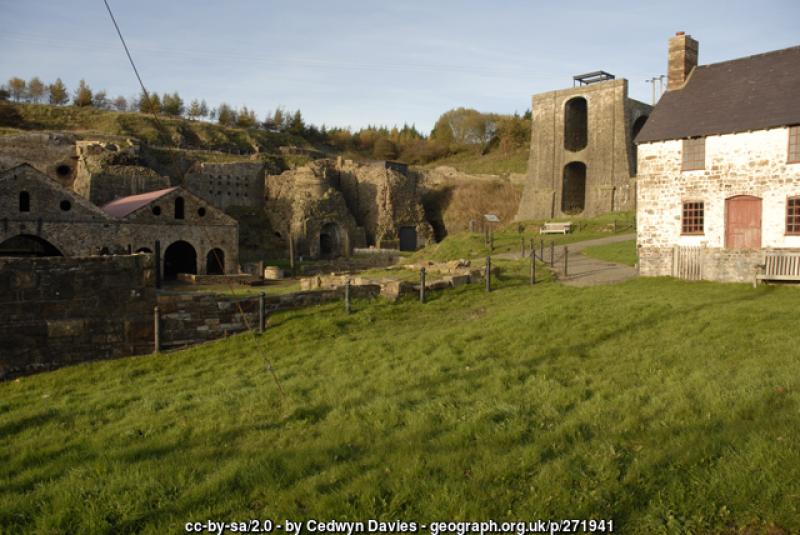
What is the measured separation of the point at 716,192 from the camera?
2027 cm

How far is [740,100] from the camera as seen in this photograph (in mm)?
Result: 20922

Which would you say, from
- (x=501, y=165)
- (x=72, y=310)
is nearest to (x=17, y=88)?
(x=501, y=165)

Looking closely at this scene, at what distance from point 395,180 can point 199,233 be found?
74.3ft

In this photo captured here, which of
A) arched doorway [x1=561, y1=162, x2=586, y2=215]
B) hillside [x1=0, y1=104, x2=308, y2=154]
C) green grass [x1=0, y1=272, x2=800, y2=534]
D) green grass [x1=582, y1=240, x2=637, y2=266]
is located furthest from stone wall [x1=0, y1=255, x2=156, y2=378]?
hillside [x1=0, y1=104, x2=308, y2=154]

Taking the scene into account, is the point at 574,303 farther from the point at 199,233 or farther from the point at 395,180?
the point at 395,180

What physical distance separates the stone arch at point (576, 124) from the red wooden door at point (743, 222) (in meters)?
Answer: 30.4

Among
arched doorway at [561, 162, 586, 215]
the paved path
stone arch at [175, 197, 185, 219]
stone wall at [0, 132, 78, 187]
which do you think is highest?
stone wall at [0, 132, 78, 187]

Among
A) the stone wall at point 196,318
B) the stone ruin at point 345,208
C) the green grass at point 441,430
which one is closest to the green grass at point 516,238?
the stone ruin at point 345,208

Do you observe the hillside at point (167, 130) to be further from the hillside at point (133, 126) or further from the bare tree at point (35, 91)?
the bare tree at point (35, 91)

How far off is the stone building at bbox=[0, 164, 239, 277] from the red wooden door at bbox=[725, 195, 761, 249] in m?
18.8

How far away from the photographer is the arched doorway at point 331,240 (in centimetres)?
4903

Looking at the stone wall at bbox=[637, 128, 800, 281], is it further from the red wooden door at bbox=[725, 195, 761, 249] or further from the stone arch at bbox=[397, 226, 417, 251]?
the stone arch at bbox=[397, 226, 417, 251]

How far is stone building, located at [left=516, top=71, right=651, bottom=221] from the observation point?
45125mm

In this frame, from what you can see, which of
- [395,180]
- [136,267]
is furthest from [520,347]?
[395,180]
